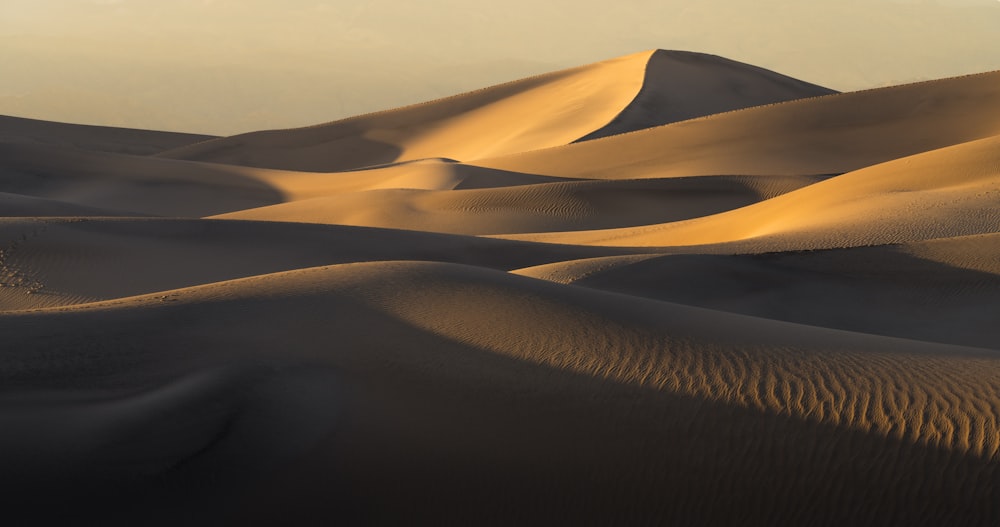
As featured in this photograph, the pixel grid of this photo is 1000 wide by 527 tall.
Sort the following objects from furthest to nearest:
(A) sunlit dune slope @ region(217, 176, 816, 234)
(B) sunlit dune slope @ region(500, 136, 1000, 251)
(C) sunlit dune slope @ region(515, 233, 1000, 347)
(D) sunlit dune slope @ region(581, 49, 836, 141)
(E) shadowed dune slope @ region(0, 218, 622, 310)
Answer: (D) sunlit dune slope @ region(581, 49, 836, 141), (A) sunlit dune slope @ region(217, 176, 816, 234), (B) sunlit dune slope @ region(500, 136, 1000, 251), (E) shadowed dune slope @ region(0, 218, 622, 310), (C) sunlit dune slope @ region(515, 233, 1000, 347)

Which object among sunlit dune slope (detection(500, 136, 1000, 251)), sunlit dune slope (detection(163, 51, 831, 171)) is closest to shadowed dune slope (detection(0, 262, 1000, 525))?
sunlit dune slope (detection(500, 136, 1000, 251))

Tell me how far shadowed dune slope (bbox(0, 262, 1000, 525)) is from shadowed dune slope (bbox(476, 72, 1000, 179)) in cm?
1099

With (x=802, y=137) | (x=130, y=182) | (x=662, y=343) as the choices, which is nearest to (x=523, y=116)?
(x=802, y=137)

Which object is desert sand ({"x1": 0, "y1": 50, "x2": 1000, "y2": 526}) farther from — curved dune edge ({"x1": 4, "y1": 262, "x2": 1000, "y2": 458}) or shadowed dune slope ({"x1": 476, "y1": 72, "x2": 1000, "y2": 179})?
shadowed dune slope ({"x1": 476, "y1": 72, "x2": 1000, "y2": 179})

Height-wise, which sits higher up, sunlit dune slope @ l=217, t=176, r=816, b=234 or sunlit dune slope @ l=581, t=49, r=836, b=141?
sunlit dune slope @ l=581, t=49, r=836, b=141

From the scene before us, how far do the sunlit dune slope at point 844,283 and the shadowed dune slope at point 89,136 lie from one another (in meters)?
18.5

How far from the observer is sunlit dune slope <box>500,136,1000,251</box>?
20.8 feet

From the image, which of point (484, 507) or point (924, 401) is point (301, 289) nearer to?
point (484, 507)

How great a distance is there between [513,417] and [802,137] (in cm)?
1320

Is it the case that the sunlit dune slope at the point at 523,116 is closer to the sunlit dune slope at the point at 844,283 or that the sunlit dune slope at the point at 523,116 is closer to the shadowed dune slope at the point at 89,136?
the shadowed dune slope at the point at 89,136

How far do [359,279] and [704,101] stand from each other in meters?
19.1

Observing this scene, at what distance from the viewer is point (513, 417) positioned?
2805 millimetres

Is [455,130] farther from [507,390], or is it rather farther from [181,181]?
[507,390]

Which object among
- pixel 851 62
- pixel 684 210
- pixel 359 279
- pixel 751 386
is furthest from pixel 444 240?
pixel 851 62
